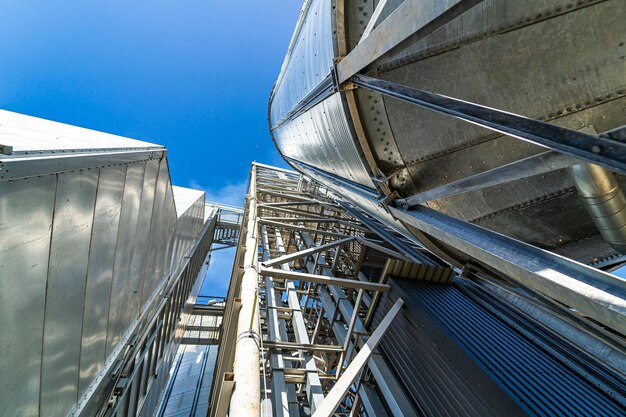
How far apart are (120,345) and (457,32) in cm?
739

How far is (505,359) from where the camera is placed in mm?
3494

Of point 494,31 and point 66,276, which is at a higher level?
point 494,31

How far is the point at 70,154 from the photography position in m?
3.23

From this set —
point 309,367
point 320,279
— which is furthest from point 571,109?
point 309,367

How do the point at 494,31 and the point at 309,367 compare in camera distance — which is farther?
the point at 309,367

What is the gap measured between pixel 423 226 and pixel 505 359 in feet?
6.19

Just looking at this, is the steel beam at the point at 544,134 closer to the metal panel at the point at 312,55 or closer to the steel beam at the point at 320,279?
the metal panel at the point at 312,55

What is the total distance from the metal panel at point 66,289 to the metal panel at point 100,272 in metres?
0.14

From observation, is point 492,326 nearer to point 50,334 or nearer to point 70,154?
point 50,334

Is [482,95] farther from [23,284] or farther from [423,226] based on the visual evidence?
[23,284]

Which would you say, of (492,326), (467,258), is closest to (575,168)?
(492,326)

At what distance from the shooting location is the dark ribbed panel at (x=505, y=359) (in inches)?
116

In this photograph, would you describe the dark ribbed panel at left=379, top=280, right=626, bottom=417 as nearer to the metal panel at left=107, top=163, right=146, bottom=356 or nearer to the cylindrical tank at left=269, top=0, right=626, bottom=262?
the cylindrical tank at left=269, top=0, right=626, bottom=262

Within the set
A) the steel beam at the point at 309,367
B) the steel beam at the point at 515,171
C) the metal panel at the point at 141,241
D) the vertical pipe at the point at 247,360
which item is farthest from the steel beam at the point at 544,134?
the metal panel at the point at 141,241
